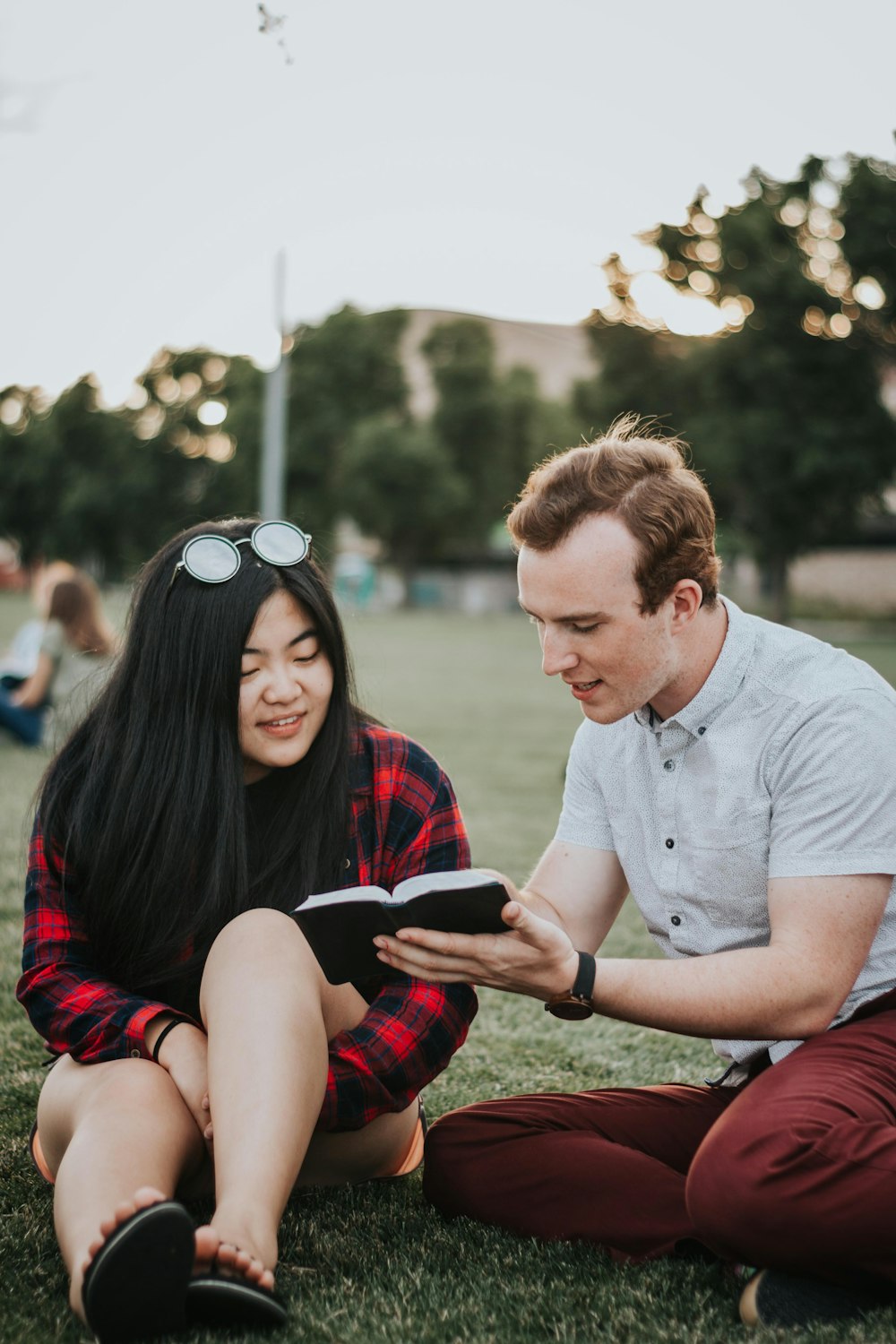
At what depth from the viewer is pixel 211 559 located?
3.05 meters

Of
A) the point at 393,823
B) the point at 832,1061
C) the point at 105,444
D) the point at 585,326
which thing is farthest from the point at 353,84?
the point at 105,444

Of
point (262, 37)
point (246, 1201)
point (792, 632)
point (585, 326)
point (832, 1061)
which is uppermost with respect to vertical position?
point (585, 326)

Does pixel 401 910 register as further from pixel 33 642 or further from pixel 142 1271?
pixel 33 642

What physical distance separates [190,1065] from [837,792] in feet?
Answer: 4.59

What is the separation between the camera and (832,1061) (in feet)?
8.15

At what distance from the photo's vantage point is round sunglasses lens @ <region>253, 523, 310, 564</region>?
3062mm

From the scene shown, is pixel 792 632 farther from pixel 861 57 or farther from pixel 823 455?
pixel 823 455

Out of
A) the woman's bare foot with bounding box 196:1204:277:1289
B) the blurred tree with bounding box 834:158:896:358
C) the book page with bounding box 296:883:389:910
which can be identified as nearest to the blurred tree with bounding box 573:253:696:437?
the blurred tree with bounding box 834:158:896:358

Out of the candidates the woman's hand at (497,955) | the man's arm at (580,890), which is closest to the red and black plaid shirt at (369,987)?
the man's arm at (580,890)

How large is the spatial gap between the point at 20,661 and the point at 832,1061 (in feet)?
35.1

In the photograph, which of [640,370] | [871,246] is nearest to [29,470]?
[640,370]

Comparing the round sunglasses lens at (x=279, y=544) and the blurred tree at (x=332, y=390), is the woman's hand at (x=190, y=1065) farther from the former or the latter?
the blurred tree at (x=332, y=390)

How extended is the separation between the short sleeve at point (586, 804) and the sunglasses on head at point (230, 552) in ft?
2.63

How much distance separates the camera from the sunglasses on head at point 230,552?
9.96 feet
